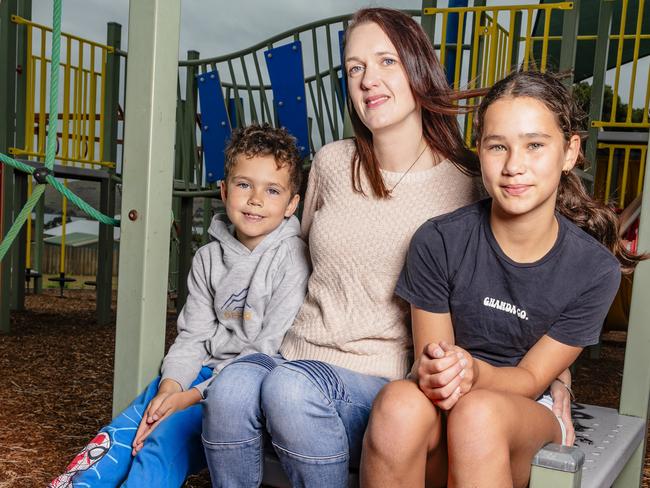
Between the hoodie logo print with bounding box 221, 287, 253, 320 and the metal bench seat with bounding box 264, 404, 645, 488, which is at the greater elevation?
the hoodie logo print with bounding box 221, 287, 253, 320

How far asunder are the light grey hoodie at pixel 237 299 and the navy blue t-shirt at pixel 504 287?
1.11 ft

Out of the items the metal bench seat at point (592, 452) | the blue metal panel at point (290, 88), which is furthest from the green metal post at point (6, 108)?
the metal bench seat at point (592, 452)

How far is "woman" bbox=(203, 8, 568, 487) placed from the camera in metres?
1.53

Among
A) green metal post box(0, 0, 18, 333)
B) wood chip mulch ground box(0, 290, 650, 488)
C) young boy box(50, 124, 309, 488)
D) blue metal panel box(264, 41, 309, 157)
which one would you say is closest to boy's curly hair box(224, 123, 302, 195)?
young boy box(50, 124, 309, 488)

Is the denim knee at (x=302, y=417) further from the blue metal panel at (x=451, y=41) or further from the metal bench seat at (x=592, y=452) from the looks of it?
the blue metal panel at (x=451, y=41)

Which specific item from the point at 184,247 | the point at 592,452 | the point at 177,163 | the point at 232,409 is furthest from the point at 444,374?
the point at 177,163

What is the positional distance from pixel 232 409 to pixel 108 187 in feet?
14.3

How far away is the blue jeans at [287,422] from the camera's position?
1.31 m

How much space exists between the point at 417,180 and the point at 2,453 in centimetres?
188

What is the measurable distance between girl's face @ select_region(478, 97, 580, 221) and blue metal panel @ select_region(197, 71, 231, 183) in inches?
153

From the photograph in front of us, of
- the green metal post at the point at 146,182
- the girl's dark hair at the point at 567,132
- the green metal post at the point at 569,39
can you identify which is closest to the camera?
the girl's dark hair at the point at 567,132

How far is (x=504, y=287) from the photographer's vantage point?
55.6 inches

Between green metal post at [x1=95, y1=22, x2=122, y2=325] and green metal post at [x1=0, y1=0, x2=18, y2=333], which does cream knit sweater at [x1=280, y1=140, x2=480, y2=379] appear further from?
green metal post at [x1=95, y1=22, x2=122, y2=325]

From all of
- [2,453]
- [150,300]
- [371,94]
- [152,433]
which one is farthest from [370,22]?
[2,453]
